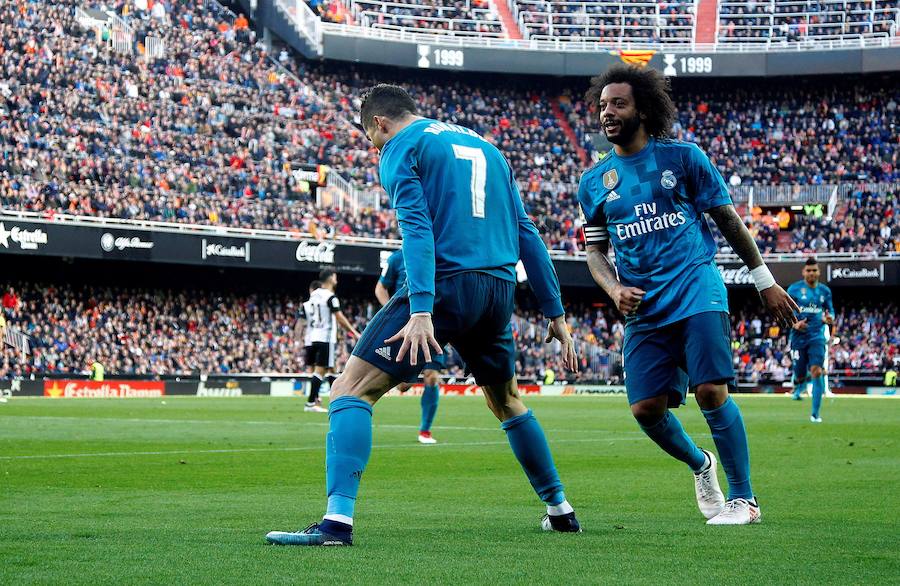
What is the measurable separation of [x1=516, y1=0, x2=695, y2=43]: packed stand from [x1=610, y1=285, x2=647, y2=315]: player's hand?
158 ft

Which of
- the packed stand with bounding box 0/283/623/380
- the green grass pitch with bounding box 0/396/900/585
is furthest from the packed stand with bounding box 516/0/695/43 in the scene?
the green grass pitch with bounding box 0/396/900/585

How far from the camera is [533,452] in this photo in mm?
6562

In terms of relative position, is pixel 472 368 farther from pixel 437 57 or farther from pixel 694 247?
pixel 437 57

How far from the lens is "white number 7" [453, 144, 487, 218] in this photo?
6.17 m

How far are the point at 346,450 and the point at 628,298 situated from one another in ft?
6.41

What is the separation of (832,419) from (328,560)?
55.6 feet

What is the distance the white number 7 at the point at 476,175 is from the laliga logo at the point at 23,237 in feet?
107

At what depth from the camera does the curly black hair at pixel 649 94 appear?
7199 millimetres

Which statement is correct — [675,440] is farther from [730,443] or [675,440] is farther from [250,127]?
[250,127]

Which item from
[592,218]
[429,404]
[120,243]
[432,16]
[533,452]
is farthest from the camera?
[432,16]

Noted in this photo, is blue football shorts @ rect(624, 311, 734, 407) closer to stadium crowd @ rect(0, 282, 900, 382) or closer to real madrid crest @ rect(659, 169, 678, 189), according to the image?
real madrid crest @ rect(659, 169, 678, 189)

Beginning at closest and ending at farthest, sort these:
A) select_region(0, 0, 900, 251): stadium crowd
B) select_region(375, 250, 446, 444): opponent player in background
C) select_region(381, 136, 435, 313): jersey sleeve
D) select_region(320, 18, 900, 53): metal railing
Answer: select_region(381, 136, 435, 313): jersey sleeve → select_region(375, 250, 446, 444): opponent player in background → select_region(0, 0, 900, 251): stadium crowd → select_region(320, 18, 900, 53): metal railing

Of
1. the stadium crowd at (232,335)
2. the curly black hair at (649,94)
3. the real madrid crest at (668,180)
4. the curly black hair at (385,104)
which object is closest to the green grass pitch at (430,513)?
the real madrid crest at (668,180)

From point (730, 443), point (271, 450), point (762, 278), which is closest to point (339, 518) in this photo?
point (730, 443)
